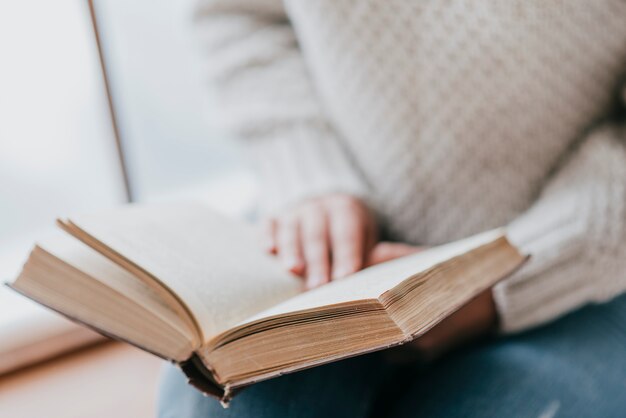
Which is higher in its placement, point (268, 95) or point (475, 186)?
point (268, 95)

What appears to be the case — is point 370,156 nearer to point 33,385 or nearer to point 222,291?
point 222,291

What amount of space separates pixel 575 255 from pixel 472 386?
0.19 metres

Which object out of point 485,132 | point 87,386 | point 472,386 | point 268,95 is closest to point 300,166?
point 268,95

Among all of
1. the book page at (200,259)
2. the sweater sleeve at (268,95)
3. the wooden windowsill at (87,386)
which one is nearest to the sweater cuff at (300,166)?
the sweater sleeve at (268,95)

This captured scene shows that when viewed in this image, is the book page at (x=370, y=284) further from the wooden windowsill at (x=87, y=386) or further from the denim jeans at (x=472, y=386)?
the wooden windowsill at (x=87, y=386)

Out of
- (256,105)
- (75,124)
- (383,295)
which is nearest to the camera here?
(383,295)

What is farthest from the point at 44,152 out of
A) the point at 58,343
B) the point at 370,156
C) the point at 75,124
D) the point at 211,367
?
the point at 211,367

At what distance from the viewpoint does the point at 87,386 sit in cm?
93

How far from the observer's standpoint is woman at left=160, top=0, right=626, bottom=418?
57 centimetres

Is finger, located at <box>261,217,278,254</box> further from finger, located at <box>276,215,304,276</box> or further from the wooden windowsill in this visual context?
the wooden windowsill

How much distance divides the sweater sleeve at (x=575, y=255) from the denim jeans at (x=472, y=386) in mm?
26

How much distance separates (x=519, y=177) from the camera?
0.69m

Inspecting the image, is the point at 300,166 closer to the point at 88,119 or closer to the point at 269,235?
the point at 269,235

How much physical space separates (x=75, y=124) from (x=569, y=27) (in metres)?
0.85
